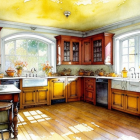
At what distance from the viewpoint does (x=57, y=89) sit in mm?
5945

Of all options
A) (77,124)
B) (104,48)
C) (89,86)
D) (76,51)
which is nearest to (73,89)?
(89,86)

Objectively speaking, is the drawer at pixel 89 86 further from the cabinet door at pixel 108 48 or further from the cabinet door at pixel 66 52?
the cabinet door at pixel 66 52

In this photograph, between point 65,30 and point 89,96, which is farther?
point 65,30

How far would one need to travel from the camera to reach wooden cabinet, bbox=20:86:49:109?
528 cm

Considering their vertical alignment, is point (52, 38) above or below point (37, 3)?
below

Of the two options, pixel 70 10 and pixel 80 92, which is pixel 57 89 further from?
pixel 70 10

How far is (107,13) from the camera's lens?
4.91 metres

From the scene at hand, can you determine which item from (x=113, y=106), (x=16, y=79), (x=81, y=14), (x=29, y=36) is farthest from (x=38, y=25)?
(x=113, y=106)

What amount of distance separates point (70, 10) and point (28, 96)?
3093mm

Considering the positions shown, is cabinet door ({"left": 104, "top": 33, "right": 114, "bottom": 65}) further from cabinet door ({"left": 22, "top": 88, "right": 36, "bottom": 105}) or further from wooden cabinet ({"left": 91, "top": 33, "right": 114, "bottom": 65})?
cabinet door ({"left": 22, "top": 88, "right": 36, "bottom": 105})

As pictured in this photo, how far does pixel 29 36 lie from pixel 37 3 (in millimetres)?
2235

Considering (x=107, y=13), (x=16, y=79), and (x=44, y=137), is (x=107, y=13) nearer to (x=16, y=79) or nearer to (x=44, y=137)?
(x=16, y=79)

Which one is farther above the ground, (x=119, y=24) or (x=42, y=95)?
(x=119, y=24)

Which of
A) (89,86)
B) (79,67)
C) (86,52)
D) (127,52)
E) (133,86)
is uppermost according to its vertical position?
(86,52)
